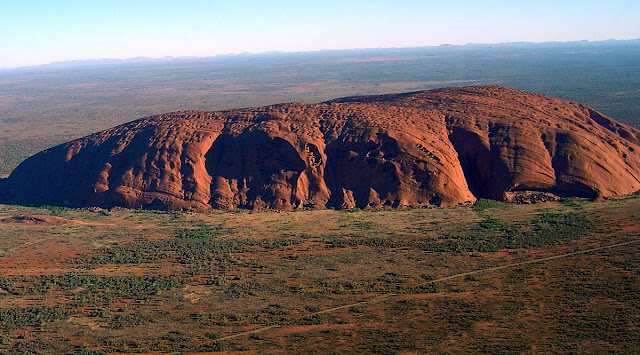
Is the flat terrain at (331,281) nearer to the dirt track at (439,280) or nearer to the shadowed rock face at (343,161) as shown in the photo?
the dirt track at (439,280)

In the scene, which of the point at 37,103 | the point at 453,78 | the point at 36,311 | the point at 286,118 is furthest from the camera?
the point at 453,78

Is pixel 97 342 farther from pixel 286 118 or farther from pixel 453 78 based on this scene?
→ pixel 453 78

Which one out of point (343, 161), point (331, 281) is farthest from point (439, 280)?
point (343, 161)

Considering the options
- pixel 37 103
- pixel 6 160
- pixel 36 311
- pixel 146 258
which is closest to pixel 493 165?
pixel 146 258

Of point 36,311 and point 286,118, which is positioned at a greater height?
point 286,118

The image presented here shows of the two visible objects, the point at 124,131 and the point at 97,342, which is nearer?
the point at 97,342

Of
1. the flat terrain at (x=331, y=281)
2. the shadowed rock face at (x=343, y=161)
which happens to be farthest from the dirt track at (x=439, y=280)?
the shadowed rock face at (x=343, y=161)
